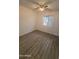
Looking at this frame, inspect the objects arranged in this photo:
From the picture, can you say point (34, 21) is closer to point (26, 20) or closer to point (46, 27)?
point (26, 20)

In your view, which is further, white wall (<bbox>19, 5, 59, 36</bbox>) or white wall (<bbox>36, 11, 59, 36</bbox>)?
white wall (<bbox>36, 11, 59, 36</bbox>)

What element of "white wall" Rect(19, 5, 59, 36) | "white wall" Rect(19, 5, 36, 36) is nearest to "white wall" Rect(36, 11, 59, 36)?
"white wall" Rect(19, 5, 59, 36)

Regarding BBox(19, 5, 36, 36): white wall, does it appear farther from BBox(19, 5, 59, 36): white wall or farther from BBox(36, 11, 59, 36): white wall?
BBox(36, 11, 59, 36): white wall

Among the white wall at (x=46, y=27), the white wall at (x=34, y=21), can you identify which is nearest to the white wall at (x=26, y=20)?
the white wall at (x=34, y=21)

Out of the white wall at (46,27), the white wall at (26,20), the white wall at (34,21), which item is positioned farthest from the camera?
the white wall at (46,27)

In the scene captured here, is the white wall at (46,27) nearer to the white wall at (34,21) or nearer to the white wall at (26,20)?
the white wall at (34,21)

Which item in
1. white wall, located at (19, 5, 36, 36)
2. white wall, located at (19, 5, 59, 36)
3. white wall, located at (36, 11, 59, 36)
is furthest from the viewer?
white wall, located at (36, 11, 59, 36)

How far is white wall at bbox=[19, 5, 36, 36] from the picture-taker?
5.11 metres

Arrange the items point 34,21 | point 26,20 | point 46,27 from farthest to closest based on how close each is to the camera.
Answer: point 34,21
point 46,27
point 26,20

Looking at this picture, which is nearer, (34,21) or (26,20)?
(26,20)

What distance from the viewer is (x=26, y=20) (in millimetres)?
5664

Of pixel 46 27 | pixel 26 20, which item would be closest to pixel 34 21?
pixel 26 20

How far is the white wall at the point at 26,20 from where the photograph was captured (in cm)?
511
